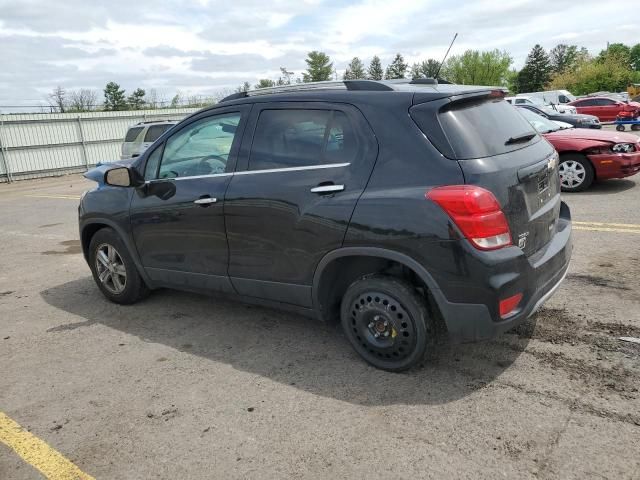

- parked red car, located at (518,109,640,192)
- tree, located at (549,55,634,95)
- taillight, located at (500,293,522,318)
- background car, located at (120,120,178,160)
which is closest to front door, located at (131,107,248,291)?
taillight, located at (500,293,522,318)

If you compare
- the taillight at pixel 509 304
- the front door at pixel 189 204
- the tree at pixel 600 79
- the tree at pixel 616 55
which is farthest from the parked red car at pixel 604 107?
the tree at pixel 616 55

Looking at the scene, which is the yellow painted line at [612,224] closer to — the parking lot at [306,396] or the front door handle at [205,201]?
the parking lot at [306,396]

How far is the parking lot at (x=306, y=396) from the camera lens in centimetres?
259

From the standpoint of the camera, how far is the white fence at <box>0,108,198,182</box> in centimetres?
2052

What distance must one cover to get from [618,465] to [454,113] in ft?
6.58

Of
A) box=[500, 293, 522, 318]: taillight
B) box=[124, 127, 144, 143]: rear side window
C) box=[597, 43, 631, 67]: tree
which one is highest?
box=[597, 43, 631, 67]: tree

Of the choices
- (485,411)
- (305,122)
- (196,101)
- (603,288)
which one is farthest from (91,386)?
(196,101)

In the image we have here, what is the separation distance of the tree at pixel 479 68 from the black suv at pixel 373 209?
3524 inches

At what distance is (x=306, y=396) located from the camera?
10.5ft

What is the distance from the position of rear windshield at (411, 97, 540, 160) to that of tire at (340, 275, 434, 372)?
2.88 feet

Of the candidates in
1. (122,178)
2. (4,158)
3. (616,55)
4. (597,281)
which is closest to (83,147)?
(4,158)

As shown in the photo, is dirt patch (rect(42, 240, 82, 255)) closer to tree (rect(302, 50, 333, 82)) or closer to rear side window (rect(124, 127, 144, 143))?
rear side window (rect(124, 127, 144, 143))

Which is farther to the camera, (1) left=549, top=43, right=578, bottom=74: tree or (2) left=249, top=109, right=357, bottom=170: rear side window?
(1) left=549, top=43, right=578, bottom=74: tree

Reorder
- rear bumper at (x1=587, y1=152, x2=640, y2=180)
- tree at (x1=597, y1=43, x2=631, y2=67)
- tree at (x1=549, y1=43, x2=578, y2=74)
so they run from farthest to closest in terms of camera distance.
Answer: tree at (x1=549, y1=43, x2=578, y2=74) < tree at (x1=597, y1=43, x2=631, y2=67) < rear bumper at (x1=587, y1=152, x2=640, y2=180)
